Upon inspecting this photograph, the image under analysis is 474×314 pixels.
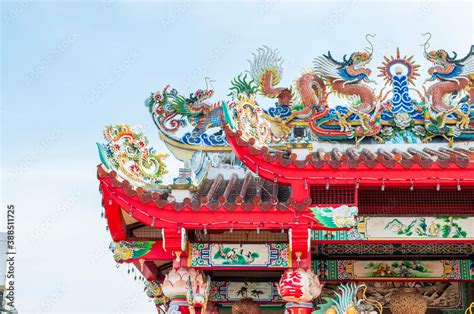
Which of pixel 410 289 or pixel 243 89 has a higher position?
pixel 243 89

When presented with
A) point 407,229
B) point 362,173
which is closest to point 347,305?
point 407,229

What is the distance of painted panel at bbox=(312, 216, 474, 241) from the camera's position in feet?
43.1

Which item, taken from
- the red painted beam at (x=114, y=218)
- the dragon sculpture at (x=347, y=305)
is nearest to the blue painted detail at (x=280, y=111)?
the red painted beam at (x=114, y=218)

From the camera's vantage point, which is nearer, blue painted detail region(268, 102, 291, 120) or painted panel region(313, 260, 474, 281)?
painted panel region(313, 260, 474, 281)

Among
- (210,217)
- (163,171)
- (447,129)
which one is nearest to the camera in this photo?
(210,217)

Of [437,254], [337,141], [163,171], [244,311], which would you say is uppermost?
[337,141]

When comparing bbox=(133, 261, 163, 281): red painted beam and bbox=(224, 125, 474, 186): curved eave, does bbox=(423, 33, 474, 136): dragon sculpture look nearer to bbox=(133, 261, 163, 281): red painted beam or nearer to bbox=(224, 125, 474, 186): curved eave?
bbox=(224, 125, 474, 186): curved eave

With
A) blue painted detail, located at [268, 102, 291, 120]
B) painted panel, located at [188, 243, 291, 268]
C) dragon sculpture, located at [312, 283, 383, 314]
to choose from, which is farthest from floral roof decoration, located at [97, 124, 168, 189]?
dragon sculpture, located at [312, 283, 383, 314]

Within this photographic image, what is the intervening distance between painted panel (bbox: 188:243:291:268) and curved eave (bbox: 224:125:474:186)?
3.93ft

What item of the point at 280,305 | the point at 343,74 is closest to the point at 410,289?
the point at 280,305

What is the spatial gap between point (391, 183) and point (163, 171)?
389 cm

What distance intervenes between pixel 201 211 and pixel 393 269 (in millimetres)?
4297

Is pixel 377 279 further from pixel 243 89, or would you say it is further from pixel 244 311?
pixel 243 89

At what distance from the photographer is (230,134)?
40.8 ft
